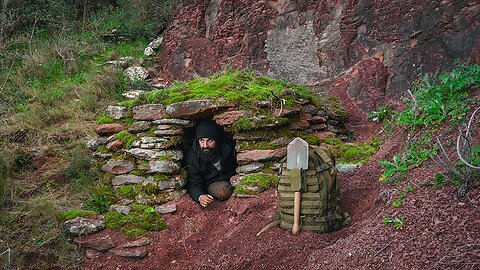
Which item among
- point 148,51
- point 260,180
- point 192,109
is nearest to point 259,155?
point 260,180

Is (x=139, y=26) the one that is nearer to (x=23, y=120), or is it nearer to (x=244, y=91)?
(x=23, y=120)

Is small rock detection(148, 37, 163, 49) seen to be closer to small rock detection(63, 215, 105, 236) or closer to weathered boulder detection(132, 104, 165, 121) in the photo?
weathered boulder detection(132, 104, 165, 121)

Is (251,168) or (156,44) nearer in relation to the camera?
(251,168)

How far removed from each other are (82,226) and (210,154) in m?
1.61

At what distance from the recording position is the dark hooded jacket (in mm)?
4906

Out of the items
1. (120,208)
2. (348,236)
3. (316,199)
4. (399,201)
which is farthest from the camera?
(120,208)

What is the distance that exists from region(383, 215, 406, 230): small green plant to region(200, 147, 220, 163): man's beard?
243 centimetres

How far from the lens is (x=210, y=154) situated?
494cm


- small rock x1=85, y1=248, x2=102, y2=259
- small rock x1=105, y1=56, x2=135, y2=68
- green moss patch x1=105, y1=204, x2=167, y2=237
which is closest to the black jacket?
green moss patch x1=105, y1=204, x2=167, y2=237

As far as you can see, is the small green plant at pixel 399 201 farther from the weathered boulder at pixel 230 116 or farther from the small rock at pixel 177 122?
the small rock at pixel 177 122

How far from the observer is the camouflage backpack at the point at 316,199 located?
3479 millimetres

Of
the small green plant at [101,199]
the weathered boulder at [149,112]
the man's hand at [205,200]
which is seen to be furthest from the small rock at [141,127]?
the man's hand at [205,200]

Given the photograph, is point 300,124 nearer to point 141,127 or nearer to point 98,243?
point 141,127

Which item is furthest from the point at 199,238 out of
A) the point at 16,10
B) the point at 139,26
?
the point at 16,10
